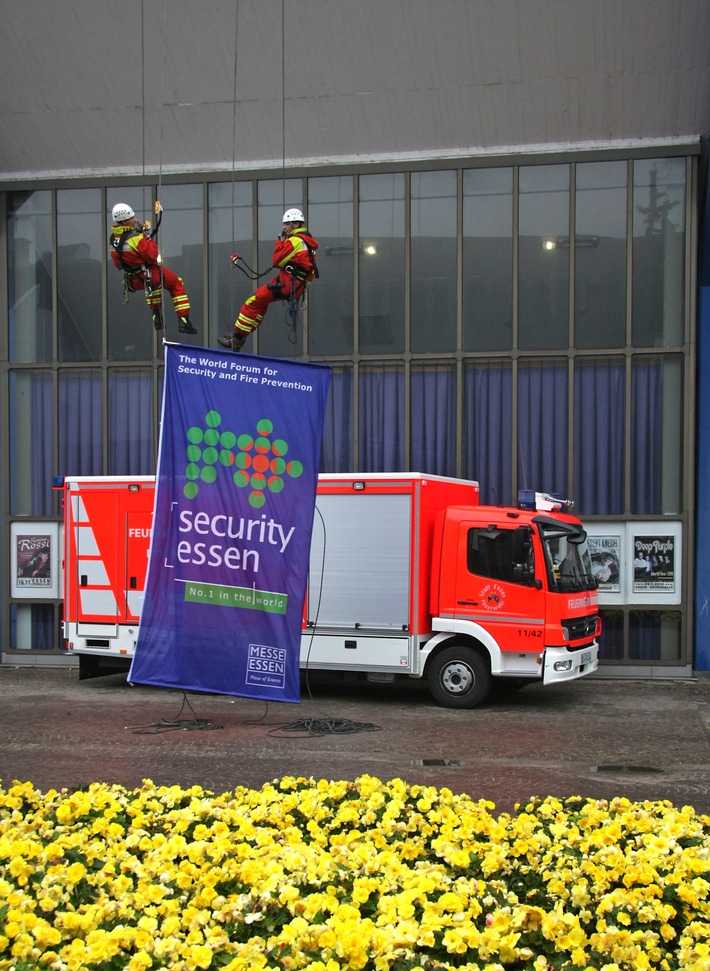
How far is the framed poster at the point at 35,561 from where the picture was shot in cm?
1783

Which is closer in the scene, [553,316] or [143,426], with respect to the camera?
[553,316]

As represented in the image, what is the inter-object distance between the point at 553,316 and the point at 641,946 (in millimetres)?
13821

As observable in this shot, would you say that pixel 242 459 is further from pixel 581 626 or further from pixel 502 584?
pixel 581 626

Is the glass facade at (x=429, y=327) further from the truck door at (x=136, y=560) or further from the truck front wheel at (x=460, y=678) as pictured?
the truck front wheel at (x=460, y=678)

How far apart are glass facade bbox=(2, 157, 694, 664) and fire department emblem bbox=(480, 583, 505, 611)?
140 inches

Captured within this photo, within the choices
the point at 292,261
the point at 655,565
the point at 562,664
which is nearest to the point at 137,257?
the point at 292,261

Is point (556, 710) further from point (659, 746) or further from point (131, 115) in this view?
point (131, 115)

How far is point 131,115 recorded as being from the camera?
55.3 ft

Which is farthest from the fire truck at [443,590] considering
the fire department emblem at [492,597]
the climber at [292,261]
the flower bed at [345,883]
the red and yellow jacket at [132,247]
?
the flower bed at [345,883]

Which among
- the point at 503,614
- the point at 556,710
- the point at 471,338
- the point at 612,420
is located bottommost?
the point at 556,710

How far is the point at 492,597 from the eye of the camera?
1346 centimetres

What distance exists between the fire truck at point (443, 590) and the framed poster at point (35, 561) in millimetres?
5788

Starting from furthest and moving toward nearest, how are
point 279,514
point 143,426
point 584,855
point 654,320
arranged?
point 143,426 < point 654,320 < point 279,514 < point 584,855

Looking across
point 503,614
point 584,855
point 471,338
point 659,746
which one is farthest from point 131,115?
point 584,855
